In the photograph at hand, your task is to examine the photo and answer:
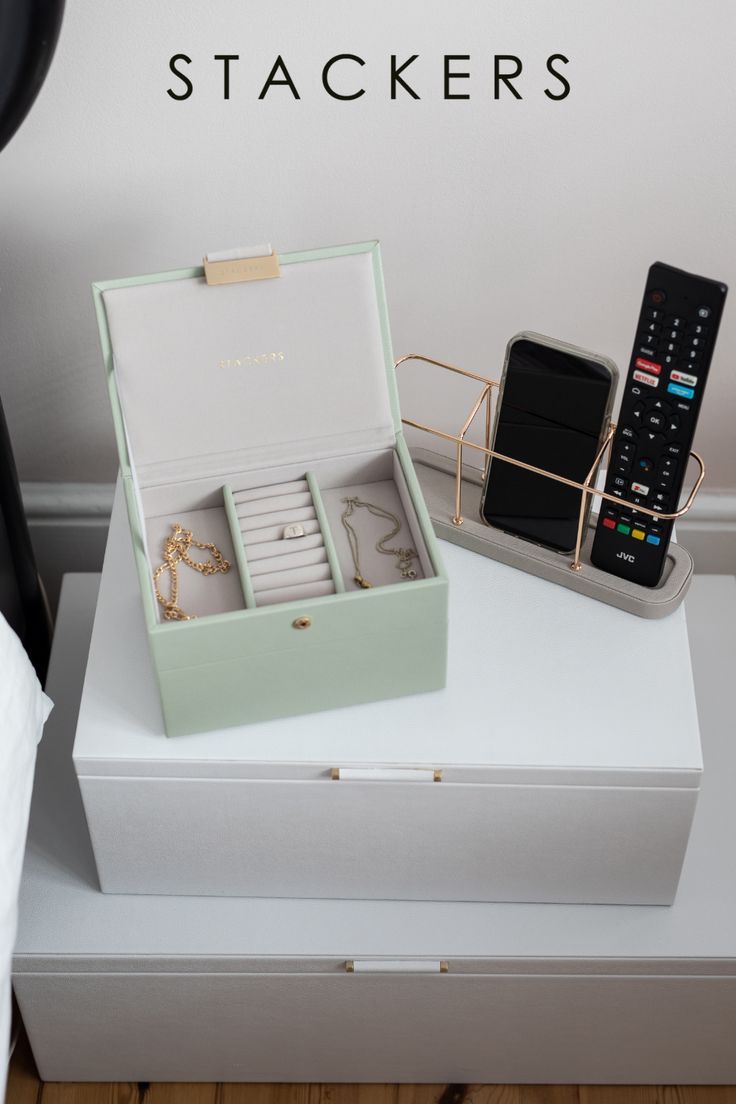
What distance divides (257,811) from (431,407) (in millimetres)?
524

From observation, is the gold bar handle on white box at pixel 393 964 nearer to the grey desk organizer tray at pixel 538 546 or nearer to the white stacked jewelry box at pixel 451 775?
the white stacked jewelry box at pixel 451 775

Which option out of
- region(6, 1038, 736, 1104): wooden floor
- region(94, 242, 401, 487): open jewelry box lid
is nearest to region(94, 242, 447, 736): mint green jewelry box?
region(94, 242, 401, 487): open jewelry box lid

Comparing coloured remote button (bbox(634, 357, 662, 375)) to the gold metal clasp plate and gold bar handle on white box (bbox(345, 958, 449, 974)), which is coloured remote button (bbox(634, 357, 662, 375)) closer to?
the gold metal clasp plate

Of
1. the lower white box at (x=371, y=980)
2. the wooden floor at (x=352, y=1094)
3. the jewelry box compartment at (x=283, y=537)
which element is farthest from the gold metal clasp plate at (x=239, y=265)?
the wooden floor at (x=352, y=1094)

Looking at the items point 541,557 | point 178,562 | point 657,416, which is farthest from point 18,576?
point 657,416

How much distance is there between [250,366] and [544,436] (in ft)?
0.79

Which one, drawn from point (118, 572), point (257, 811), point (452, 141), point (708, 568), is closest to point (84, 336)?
point (118, 572)

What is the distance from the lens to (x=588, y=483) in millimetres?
963

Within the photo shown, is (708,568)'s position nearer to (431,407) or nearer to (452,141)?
(431,407)

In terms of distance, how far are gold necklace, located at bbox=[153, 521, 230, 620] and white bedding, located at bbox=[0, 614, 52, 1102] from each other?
13cm

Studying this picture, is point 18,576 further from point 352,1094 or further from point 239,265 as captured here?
point 352,1094

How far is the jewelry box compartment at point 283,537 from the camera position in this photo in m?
0.91

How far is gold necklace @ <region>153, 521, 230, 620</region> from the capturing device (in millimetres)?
909

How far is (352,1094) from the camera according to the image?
43.8 inches
